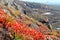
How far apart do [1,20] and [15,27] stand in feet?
2.32

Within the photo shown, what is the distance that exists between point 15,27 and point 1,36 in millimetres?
687

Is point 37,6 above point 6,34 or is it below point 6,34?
below

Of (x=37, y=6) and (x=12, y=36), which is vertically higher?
(x=12, y=36)

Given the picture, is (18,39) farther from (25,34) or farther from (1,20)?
(1,20)

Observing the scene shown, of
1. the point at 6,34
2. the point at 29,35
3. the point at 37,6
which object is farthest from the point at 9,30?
the point at 37,6

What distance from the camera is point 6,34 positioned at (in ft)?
31.1

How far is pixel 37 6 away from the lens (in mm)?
149625

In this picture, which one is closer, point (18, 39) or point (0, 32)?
point (18, 39)

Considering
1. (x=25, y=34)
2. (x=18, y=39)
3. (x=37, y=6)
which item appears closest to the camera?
(x=18, y=39)

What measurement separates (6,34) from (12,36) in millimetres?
311

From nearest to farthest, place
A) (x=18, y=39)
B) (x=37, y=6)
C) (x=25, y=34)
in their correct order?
(x=18, y=39) → (x=25, y=34) → (x=37, y=6)

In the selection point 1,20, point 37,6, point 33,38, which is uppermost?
point 1,20

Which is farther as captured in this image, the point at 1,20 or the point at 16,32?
the point at 1,20

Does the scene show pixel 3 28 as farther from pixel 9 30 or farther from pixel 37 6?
pixel 37 6
